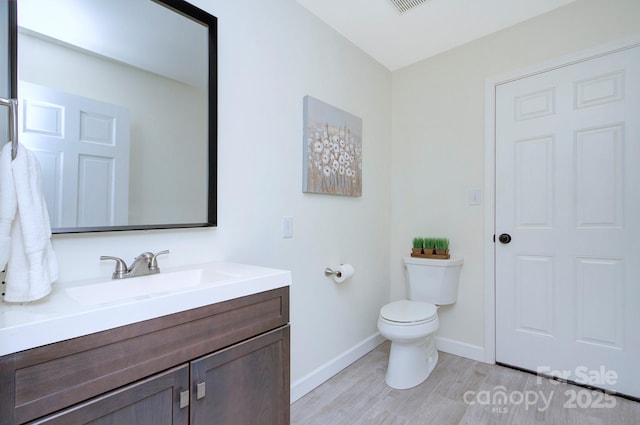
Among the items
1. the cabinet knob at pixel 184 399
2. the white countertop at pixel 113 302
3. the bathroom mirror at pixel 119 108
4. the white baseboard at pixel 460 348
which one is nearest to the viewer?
the white countertop at pixel 113 302

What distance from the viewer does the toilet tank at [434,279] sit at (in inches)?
90.2

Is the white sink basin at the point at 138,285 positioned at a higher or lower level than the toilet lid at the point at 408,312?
higher

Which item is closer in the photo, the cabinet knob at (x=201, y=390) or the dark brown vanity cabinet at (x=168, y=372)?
the dark brown vanity cabinet at (x=168, y=372)

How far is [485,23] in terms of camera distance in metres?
2.14

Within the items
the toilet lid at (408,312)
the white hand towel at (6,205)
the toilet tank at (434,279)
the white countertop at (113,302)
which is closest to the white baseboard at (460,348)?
the toilet tank at (434,279)

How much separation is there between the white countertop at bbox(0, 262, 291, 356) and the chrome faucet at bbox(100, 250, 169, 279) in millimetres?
35

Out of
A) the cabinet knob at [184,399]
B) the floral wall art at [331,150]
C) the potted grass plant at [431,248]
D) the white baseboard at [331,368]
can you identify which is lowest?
the white baseboard at [331,368]

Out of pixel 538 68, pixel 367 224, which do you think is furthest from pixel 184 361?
pixel 538 68

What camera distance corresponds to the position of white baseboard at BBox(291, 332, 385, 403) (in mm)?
1837

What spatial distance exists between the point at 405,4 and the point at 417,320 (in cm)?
194

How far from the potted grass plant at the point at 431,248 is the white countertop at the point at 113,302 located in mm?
1498

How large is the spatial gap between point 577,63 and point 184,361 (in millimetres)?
2658

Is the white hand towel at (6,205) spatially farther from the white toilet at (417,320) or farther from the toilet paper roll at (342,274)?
the white toilet at (417,320)

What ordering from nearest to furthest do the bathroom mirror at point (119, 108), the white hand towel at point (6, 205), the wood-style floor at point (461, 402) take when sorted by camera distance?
the white hand towel at point (6, 205) → the bathroom mirror at point (119, 108) → the wood-style floor at point (461, 402)
